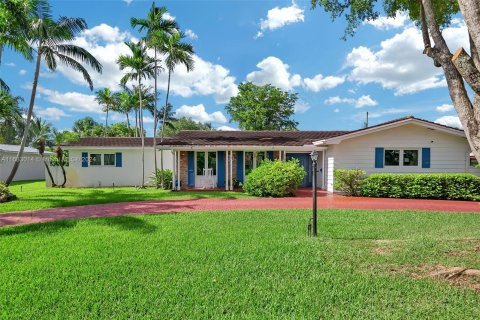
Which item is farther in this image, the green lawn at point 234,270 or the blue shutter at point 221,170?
the blue shutter at point 221,170

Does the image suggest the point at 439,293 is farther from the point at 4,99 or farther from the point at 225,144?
the point at 4,99

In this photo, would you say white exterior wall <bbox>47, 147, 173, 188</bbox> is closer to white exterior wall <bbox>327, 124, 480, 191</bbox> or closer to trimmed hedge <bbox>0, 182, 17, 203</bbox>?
trimmed hedge <bbox>0, 182, 17, 203</bbox>

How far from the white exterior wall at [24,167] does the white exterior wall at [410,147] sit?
2756 centimetres

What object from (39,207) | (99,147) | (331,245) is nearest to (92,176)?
(99,147)

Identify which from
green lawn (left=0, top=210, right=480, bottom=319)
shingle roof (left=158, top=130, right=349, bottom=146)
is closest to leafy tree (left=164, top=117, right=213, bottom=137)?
shingle roof (left=158, top=130, right=349, bottom=146)

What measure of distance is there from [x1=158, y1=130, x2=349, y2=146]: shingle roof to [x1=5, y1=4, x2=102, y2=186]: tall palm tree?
7.03m

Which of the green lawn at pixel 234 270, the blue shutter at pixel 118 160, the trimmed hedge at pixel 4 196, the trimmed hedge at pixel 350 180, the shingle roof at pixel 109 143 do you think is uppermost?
the shingle roof at pixel 109 143

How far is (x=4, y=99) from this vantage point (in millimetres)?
18984

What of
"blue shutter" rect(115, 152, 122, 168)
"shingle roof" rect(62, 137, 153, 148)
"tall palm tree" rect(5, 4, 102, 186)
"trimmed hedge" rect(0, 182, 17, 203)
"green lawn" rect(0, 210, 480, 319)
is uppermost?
"tall palm tree" rect(5, 4, 102, 186)

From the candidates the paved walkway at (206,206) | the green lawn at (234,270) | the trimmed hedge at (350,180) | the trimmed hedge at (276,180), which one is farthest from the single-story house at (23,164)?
the trimmed hedge at (350,180)

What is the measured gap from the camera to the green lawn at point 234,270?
11.7 ft

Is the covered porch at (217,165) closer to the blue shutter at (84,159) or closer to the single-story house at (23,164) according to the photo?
the blue shutter at (84,159)

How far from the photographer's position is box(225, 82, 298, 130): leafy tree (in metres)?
35.3

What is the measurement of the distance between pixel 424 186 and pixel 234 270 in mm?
13059
